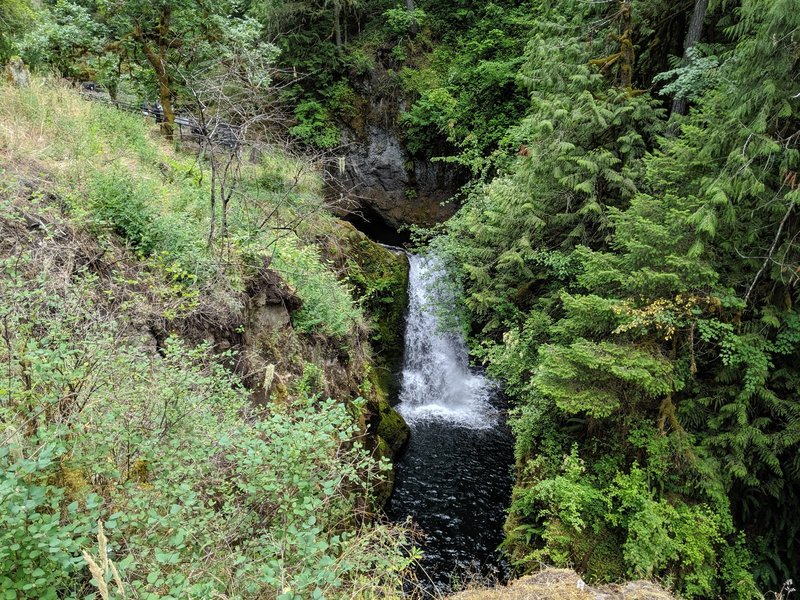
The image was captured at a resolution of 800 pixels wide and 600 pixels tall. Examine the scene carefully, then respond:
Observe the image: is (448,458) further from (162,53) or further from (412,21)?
(412,21)

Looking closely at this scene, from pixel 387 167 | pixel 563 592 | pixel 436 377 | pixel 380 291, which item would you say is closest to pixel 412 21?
pixel 387 167

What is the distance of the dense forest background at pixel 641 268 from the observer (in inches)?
222

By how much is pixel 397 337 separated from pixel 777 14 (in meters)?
10.4

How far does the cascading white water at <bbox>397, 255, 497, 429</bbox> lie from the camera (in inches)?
460

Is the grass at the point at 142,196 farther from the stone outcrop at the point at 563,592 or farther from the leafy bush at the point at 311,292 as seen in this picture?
the stone outcrop at the point at 563,592

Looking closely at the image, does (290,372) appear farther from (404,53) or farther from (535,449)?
(404,53)

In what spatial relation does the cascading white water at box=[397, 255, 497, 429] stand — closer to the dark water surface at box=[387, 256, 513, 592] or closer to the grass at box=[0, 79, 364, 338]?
the dark water surface at box=[387, 256, 513, 592]

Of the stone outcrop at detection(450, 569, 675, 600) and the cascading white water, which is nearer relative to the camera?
the stone outcrop at detection(450, 569, 675, 600)

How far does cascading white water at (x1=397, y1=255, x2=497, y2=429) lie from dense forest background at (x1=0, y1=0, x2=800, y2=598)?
300 cm

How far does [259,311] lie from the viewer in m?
6.77

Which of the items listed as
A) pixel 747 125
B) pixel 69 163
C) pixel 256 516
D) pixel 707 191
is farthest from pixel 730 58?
pixel 69 163

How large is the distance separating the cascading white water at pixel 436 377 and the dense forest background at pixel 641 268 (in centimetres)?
300

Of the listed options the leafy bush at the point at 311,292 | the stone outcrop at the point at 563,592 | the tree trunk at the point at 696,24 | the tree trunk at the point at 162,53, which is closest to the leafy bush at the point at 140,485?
the stone outcrop at the point at 563,592

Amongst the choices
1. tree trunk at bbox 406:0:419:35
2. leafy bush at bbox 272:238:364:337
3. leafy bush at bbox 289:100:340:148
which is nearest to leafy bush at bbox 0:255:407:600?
leafy bush at bbox 272:238:364:337
